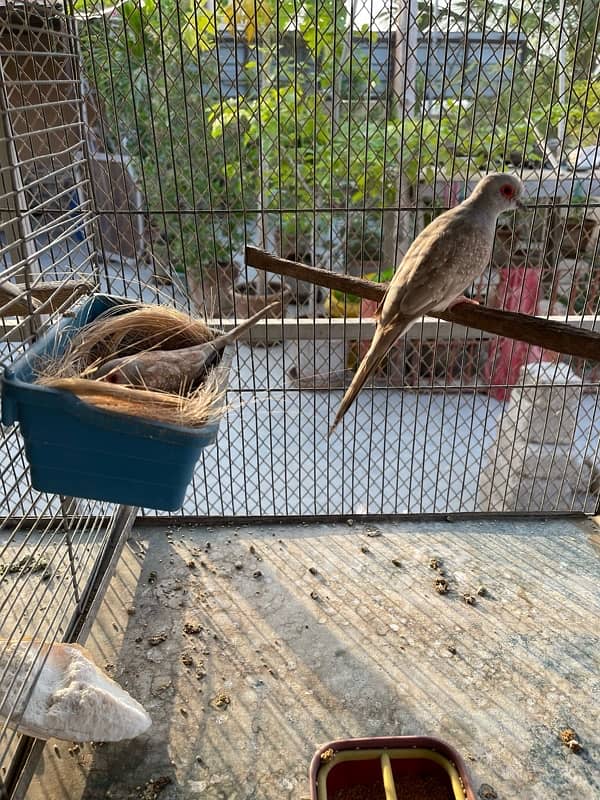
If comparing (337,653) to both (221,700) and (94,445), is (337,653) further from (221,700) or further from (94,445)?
(94,445)

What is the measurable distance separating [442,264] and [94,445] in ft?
3.44

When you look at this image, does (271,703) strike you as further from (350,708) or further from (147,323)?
(147,323)

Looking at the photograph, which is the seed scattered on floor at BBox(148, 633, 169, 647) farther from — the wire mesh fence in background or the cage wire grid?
the wire mesh fence in background

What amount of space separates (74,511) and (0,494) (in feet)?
3.07

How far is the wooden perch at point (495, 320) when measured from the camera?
59.4 inches

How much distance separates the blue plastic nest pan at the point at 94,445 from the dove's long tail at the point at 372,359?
389 millimetres

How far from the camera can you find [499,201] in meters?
1.94

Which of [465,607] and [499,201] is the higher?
[499,201]

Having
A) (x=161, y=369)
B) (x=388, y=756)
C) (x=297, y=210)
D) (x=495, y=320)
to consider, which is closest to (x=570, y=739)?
(x=388, y=756)

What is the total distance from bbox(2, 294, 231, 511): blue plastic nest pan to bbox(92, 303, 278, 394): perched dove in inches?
5.0

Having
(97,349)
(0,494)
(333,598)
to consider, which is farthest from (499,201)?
(0,494)

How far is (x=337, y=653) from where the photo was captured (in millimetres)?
1984

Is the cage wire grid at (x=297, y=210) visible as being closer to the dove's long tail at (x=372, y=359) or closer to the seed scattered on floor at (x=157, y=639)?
the seed scattered on floor at (x=157, y=639)

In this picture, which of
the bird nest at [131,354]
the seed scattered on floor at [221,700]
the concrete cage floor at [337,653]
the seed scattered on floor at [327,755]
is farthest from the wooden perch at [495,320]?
the seed scattered on floor at [221,700]
